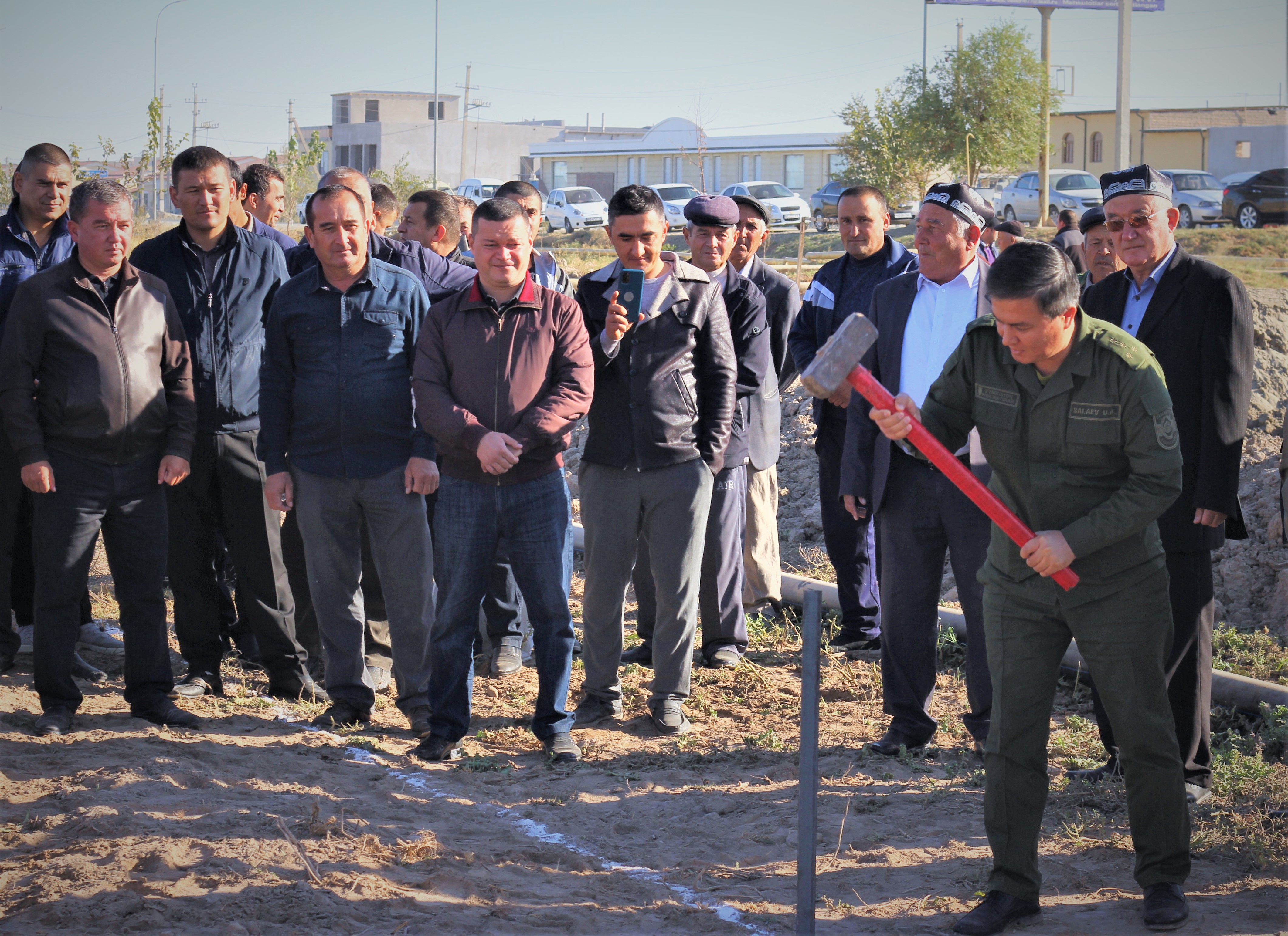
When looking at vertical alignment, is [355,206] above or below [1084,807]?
above

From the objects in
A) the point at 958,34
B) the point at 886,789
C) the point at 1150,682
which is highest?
the point at 958,34

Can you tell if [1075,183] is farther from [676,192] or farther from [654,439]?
[654,439]

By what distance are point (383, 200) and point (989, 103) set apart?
27855 millimetres

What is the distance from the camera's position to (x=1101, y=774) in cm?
469

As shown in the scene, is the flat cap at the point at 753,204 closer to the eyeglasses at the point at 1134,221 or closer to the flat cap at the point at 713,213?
the flat cap at the point at 713,213

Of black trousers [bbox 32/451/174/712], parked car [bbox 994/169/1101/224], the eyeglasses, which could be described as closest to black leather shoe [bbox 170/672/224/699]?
black trousers [bbox 32/451/174/712]

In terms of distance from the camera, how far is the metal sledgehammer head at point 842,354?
3475 millimetres

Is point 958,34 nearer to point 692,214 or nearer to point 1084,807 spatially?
point 692,214

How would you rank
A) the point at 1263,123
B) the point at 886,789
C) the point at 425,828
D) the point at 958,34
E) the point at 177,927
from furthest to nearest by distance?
the point at 1263,123 < the point at 958,34 < the point at 886,789 < the point at 425,828 < the point at 177,927

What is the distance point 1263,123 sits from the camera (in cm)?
5075

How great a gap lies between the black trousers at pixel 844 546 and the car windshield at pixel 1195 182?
2599 centimetres

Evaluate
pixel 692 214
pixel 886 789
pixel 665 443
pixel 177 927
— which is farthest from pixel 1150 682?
pixel 692 214

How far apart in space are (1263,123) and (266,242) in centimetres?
5479

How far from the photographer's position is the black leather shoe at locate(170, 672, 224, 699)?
5.69 meters
